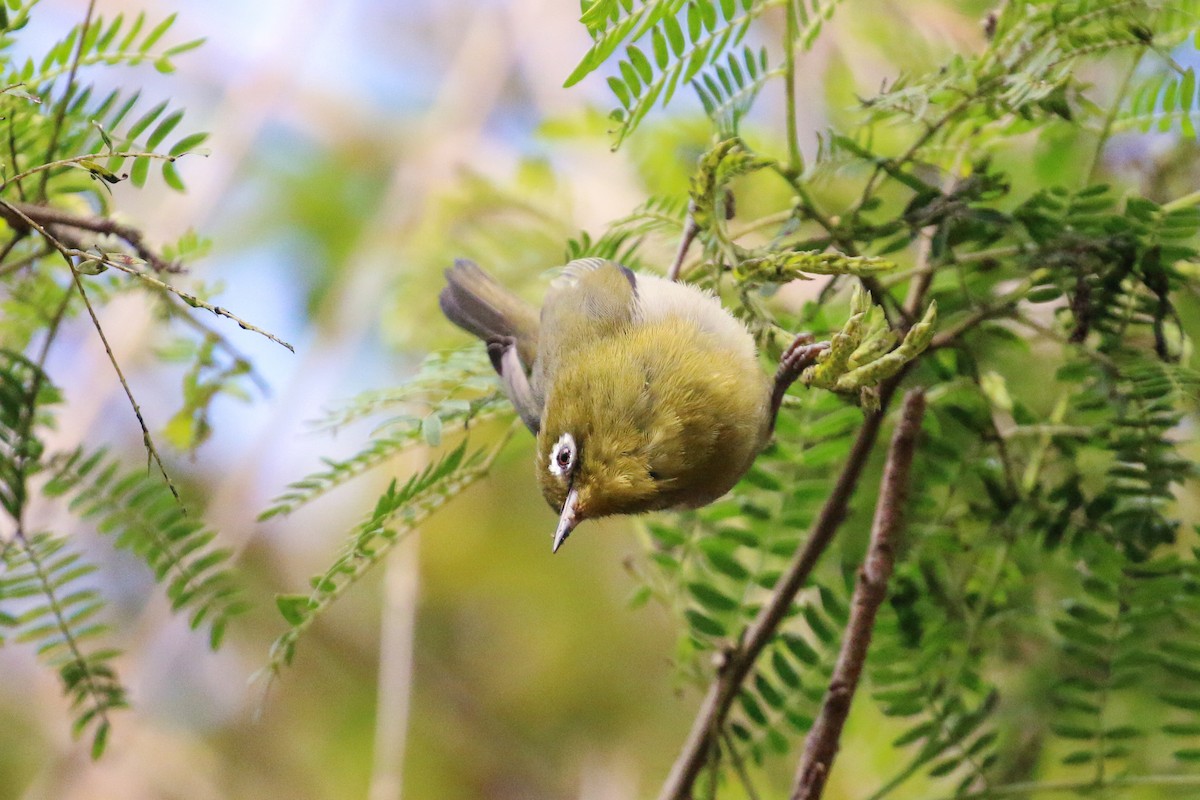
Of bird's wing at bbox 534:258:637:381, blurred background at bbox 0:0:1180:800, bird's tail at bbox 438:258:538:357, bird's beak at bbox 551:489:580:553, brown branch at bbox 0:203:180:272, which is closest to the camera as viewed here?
brown branch at bbox 0:203:180:272

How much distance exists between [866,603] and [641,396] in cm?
29

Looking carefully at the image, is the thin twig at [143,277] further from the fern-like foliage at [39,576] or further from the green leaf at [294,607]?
the fern-like foliage at [39,576]

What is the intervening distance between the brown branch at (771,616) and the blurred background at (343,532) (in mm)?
947

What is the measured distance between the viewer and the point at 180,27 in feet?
9.36

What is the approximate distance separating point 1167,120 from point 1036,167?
0.26m

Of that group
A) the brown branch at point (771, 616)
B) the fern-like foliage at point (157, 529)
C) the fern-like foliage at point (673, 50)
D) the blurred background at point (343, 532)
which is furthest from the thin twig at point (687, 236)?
the blurred background at point (343, 532)

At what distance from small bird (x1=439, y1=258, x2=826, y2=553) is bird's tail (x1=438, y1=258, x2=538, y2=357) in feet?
0.30

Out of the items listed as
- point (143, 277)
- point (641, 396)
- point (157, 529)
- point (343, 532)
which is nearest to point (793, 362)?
point (641, 396)

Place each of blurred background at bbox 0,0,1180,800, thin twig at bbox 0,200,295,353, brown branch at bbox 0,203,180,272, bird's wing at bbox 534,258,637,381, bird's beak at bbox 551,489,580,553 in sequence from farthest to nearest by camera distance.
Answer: blurred background at bbox 0,0,1180,800 → bird's wing at bbox 534,258,637,381 → bird's beak at bbox 551,489,580,553 → brown branch at bbox 0,203,180,272 → thin twig at bbox 0,200,295,353

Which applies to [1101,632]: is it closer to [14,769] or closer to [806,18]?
[806,18]

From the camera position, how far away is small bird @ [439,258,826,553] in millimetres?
984

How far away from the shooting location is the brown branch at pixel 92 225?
839 millimetres

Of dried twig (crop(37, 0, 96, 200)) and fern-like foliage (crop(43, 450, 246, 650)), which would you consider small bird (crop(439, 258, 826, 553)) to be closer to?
fern-like foliage (crop(43, 450, 246, 650))

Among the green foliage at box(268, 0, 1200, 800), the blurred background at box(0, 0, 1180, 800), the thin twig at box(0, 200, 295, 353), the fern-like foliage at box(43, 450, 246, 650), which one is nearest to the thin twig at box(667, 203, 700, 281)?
the green foliage at box(268, 0, 1200, 800)
